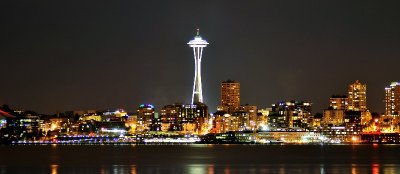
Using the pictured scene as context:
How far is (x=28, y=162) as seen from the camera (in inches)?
4333

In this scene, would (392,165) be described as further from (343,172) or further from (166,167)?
(166,167)

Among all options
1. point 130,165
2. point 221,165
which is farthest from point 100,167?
point 221,165

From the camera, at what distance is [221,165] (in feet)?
337

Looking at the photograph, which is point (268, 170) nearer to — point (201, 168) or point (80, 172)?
point (201, 168)

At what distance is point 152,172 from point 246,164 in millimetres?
18953

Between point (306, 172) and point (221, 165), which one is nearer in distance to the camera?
point (306, 172)

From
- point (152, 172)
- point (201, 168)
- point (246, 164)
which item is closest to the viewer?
point (152, 172)

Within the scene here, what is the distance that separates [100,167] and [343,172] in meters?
25.5

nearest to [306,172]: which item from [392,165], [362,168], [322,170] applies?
[322,170]

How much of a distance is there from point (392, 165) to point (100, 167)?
31.9 meters

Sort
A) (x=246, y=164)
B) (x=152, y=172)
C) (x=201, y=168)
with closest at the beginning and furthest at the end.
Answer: (x=152, y=172), (x=201, y=168), (x=246, y=164)

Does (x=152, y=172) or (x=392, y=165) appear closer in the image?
(x=152, y=172)

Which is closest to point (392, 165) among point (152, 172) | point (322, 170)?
point (322, 170)

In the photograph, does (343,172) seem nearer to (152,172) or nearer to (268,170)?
(268,170)
